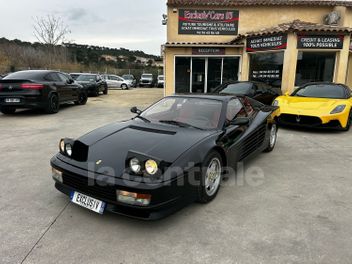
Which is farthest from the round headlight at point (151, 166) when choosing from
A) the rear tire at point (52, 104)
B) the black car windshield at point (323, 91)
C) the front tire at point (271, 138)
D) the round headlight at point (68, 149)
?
the rear tire at point (52, 104)

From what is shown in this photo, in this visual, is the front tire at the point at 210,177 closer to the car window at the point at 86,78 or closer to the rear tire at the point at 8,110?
the rear tire at the point at 8,110

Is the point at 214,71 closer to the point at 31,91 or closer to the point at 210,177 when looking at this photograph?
the point at 31,91

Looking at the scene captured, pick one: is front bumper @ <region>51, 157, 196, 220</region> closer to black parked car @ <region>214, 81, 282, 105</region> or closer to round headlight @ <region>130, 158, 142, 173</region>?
round headlight @ <region>130, 158, 142, 173</region>

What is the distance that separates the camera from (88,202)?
9.34ft

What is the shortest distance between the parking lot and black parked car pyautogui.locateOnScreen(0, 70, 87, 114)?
4915 mm

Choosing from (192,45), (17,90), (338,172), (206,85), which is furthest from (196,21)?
(338,172)

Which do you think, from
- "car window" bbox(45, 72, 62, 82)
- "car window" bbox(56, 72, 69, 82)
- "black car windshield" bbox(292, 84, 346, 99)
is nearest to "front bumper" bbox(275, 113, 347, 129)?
"black car windshield" bbox(292, 84, 346, 99)

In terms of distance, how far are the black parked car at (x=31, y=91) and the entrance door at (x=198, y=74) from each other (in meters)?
6.25

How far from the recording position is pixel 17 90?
28.8 feet

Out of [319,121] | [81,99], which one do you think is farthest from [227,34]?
[319,121]

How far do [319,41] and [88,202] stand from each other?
11.6 meters

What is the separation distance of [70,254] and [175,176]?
45.3 inches

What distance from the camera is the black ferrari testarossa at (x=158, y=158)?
2.62 meters

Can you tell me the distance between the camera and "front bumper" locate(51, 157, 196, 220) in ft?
8.38
